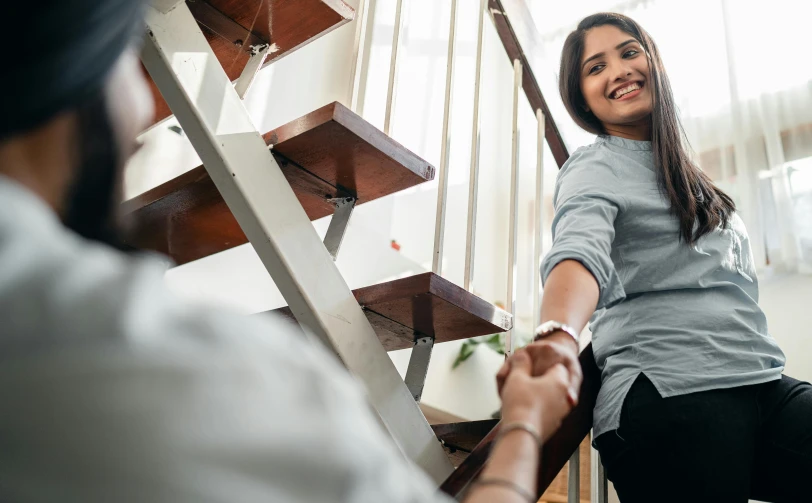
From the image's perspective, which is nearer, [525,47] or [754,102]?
[525,47]

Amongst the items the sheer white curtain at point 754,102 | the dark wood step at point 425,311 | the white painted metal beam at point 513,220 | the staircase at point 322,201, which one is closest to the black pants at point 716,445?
the staircase at point 322,201

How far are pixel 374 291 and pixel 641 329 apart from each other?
43 cm

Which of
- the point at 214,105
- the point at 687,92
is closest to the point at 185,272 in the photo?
the point at 214,105

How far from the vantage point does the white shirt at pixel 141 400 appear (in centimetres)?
22

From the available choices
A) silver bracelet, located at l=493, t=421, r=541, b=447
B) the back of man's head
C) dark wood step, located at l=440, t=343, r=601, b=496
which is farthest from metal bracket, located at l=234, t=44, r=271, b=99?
the back of man's head

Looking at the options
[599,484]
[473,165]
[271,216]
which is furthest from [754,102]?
[271,216]

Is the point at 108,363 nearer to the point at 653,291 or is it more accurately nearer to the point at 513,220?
the point at 653,291

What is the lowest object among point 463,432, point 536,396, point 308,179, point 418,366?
point 463,432

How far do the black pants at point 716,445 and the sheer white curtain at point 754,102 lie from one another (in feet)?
8.64

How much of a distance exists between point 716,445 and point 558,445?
22 centimetres

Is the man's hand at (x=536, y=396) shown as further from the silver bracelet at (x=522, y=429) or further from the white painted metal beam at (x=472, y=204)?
the white painted metal beam at (x=472, y=204)

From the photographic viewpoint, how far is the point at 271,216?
42.1 inches

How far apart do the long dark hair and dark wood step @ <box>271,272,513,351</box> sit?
0.36 m

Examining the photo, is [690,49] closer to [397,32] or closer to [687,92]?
[687,92]
